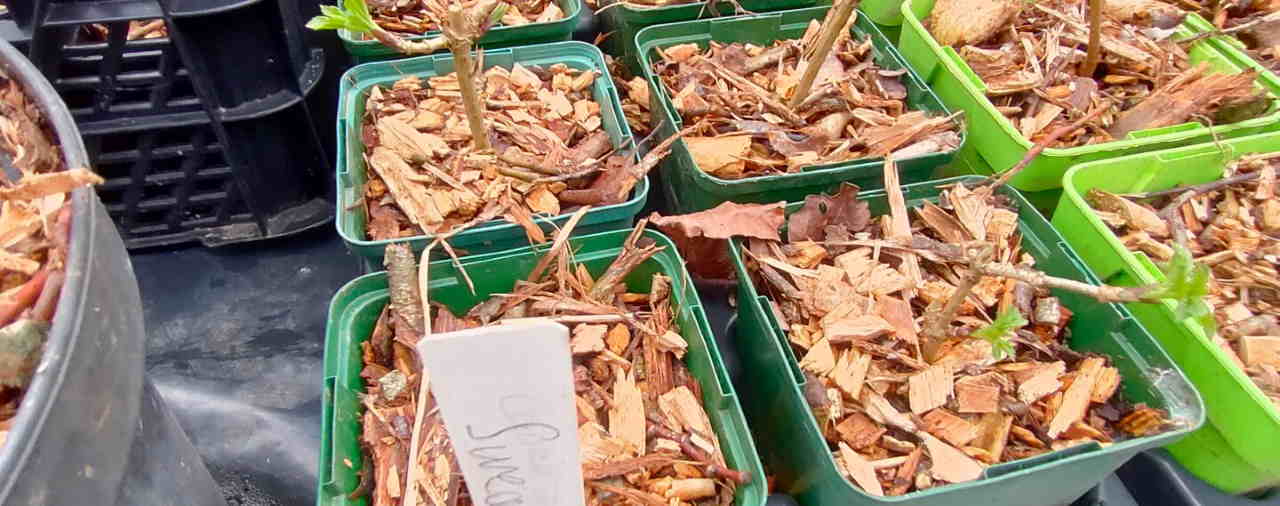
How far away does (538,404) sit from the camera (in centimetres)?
56

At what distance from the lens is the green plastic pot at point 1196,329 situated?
918 mm

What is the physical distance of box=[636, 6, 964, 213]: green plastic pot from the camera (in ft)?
3.90

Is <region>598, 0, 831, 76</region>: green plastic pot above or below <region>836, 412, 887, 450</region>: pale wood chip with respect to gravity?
above

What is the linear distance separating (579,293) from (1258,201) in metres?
1.09

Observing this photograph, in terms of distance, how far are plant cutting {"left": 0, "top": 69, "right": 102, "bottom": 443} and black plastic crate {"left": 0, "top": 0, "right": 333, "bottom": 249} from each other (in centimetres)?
52

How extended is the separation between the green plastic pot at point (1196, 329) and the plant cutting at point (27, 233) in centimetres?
118

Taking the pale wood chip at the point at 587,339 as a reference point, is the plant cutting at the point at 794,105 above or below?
above

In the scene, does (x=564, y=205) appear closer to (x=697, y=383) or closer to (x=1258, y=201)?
(x=697, y=383)

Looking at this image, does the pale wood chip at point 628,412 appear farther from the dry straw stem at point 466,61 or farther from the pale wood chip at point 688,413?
the dry straw stem at point 466,61

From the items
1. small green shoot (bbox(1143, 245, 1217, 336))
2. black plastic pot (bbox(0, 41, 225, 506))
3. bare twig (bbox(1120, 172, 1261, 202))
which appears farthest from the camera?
bare twig (bbox(1120, 172, 1261, 202))

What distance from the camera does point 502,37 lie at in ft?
4.81

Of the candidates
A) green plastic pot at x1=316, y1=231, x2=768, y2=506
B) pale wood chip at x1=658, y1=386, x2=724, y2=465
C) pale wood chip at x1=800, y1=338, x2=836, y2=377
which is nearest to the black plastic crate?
green plastic pot at x1=316, y1=231, x2=768, y2=506

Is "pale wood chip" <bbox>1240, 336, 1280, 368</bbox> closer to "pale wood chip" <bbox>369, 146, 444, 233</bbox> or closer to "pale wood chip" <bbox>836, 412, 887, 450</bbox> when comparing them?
"pale wood chip" <bbox>836, 412, 887, 450</bbox>

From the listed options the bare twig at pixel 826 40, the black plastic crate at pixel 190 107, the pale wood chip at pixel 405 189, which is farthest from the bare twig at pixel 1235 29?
the black plastic crate at pixel 190 107
